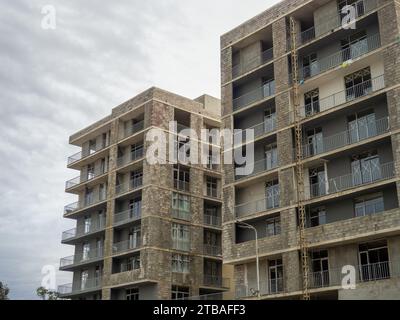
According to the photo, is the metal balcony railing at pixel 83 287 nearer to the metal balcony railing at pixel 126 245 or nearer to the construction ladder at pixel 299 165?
the metal balcony railing at pixel 126 245

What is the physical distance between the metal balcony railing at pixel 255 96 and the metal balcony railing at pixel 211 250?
1658 cm

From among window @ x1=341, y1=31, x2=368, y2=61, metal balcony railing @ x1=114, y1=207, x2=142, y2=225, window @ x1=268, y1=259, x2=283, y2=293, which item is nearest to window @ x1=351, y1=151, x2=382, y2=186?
window @ x1=341, y1=31, x2=368, y2=61

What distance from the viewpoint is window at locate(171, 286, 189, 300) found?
55.9 m

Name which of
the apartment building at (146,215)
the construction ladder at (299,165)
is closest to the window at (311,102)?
the construction ladder at (299,165)

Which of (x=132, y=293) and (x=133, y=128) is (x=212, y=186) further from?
(x=132, y=293)

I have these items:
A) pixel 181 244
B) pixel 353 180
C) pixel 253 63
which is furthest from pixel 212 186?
pixel 353 180

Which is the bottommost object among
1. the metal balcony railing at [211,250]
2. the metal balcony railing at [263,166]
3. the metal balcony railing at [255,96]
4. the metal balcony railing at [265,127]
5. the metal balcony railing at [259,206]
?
the metal balcony railing at [211,250]

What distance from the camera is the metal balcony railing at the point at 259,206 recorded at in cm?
4653

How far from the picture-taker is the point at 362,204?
40.7 meters

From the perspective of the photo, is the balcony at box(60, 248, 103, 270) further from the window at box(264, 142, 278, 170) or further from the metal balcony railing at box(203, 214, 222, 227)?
the window at box(264, 142, 278, 170)

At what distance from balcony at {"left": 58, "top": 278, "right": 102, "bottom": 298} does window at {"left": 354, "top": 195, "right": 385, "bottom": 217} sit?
30.8 metres

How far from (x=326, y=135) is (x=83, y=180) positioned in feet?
116
